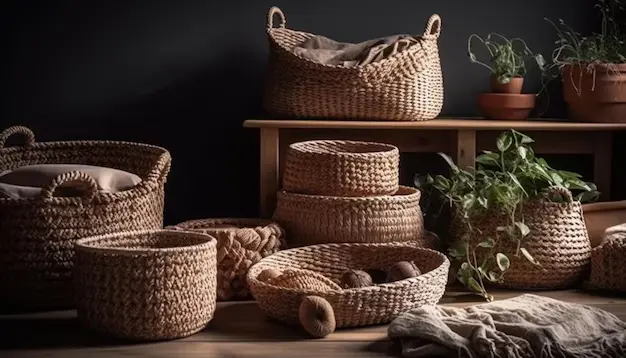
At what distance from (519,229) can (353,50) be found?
770 millimetres

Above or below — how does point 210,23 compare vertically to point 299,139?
above

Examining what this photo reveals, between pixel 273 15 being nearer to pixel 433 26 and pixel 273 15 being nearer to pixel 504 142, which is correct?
pixel 433 26

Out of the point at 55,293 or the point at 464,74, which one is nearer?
Result: the point at 55,293

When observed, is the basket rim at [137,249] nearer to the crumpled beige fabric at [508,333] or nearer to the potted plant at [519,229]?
the crumpled beige fabric at [508,333]

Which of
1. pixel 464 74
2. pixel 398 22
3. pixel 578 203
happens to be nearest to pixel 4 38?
pixel 398 22

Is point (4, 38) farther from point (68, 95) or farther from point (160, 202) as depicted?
point (160, 202)

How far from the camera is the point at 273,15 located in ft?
10.5

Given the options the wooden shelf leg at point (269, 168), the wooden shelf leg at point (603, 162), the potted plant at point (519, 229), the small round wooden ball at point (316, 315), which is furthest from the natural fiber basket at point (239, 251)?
the wooden shelf leg at point (603, 162)

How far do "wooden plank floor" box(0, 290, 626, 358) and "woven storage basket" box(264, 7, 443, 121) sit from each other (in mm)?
743

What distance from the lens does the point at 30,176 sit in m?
2.60

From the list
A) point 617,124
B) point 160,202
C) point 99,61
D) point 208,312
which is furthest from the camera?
point 99,61

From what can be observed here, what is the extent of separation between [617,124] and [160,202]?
1.40 m

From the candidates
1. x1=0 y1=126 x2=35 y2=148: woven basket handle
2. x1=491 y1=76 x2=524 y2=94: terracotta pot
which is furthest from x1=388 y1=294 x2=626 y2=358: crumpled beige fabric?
x1=0 y1=126 x2=35 y2=148: woven basket handle

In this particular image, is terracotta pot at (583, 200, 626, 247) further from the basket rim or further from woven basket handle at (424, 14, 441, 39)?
the basket rim
